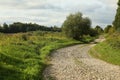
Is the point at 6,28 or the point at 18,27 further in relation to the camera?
the point at 18,27

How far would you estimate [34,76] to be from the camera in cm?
2092

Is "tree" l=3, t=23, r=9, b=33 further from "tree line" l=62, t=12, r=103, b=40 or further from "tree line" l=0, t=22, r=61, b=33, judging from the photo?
"tree line" l=62, t=12, r=103, b=40

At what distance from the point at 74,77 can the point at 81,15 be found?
210 feet

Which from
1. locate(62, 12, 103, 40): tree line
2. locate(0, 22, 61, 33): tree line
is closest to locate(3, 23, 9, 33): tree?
locate(0, 22, 61, 33): tree line

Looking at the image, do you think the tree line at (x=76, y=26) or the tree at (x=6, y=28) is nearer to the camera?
the tree line at (x=76, y=26)

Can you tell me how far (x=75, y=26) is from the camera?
81.8 metres

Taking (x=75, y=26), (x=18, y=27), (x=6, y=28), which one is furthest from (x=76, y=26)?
(x=18, y=27)

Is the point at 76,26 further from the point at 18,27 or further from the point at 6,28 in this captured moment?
the point at 18,27

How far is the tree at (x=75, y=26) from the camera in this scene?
8181cm

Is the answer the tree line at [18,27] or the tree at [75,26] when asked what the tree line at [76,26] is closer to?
the tree at [75,26]

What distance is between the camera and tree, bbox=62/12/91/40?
3221 inches

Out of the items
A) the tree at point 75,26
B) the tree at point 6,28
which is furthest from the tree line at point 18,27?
the tree at point 75,26

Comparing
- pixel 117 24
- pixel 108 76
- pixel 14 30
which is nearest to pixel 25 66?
pixel 108 76

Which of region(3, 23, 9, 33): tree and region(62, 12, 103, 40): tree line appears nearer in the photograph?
region(62, 12, 103, 40): tree line
